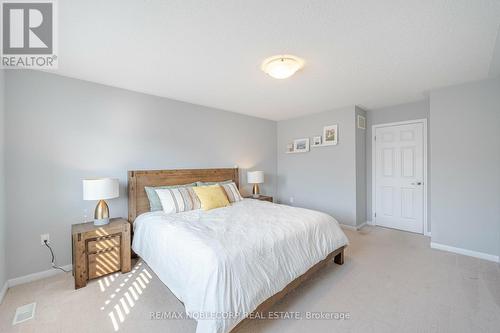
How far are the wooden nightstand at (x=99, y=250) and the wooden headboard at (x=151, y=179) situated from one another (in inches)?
14.6

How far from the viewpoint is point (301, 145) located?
4.72m

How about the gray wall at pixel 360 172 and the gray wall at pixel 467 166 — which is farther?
the gray wall at pixel 360 172

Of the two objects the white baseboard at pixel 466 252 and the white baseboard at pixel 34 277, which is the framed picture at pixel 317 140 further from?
the white baseboard at pixel 34 277

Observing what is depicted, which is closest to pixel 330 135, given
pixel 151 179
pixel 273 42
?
pixel 273 42

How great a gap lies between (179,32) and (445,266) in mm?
3866

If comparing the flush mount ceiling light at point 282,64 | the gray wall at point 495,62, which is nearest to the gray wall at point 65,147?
the flush mount ceiling light at point 282,64

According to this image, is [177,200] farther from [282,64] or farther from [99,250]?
[282,64]

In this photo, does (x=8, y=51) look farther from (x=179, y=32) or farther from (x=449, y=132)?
(x=449, y=132)

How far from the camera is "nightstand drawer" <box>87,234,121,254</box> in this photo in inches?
87.9

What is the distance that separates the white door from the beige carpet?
117 centimetres

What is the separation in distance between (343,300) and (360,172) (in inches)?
108

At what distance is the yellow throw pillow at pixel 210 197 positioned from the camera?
9.80 feet

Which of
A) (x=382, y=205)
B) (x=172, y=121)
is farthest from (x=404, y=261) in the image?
(x=172, y=121)

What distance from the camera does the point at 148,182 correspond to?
3.06 metres
